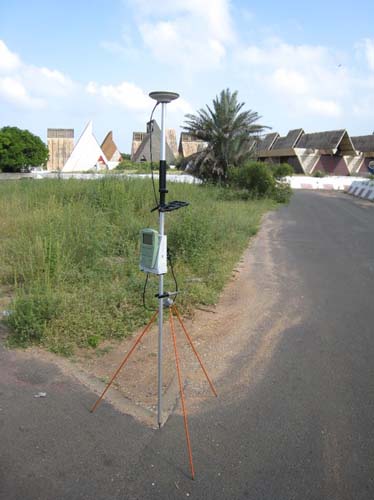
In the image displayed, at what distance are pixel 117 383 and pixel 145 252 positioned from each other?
1.41 meters

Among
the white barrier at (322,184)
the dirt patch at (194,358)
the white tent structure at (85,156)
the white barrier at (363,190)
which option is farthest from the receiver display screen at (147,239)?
the white tent structure at (85,156)

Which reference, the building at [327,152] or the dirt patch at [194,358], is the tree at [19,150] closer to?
the building at [327,152]

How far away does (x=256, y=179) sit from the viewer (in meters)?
23.3

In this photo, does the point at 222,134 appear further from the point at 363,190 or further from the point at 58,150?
the point at 58,150

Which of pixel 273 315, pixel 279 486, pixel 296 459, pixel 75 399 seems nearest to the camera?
pixel 279 486

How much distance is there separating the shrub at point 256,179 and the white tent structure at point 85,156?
3355 centimetres

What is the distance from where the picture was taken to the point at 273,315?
19.6 ft

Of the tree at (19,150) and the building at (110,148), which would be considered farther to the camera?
the building at (110,148)

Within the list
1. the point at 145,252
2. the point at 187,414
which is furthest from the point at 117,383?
the point at 145,252

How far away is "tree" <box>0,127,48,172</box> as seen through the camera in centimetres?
4212

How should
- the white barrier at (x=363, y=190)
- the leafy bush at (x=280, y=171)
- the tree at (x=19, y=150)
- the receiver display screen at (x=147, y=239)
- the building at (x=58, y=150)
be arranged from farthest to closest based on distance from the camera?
the building at (x=58, y=150) → the tree at (x=19, y=150) → the white barrier at (x=363, y=190) → the leafy bush at (x=280, y=171) → the receiver display screen at (x=147, y=239)

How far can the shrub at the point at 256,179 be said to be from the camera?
75.5 ft

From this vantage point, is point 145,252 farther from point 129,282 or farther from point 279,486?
point 129,282

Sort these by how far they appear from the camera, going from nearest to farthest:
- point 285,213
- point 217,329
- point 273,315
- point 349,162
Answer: point 217,329, point 273,315, point 285,213, point 349,162
